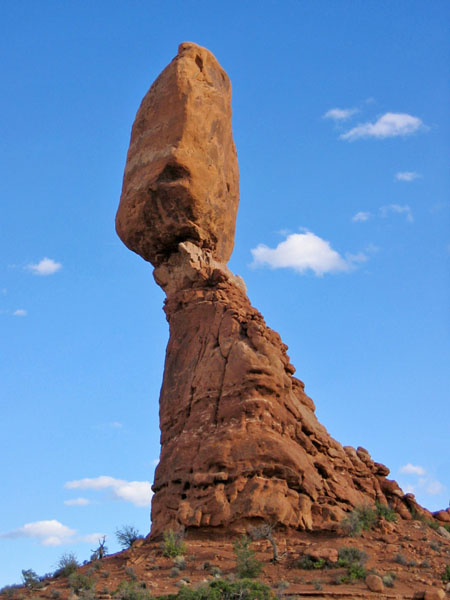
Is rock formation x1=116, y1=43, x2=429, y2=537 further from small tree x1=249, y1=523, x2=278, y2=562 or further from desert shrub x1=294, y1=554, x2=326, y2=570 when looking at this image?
desert shrub x1=294, y1=554, x2=326, y2=570

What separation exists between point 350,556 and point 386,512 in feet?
14.8

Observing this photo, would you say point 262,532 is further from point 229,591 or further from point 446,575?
point 446,575

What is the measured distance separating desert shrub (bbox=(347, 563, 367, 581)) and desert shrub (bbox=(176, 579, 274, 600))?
90.0 inches

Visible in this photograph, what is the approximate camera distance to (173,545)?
20.7 metres

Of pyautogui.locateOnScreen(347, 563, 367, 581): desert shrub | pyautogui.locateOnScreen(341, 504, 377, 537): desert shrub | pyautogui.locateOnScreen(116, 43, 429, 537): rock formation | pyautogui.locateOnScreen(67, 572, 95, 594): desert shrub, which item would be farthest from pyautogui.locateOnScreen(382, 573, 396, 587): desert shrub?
pyautogui.locateOnScreen(67, 572, 95, 594): desert shrub

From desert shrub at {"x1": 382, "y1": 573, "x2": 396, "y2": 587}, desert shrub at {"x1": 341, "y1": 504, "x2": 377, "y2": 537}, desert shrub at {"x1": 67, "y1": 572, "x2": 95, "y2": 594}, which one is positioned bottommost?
desert shrub at {"x1": 67, "y1": 572, "x2": 95, "y2": 594}

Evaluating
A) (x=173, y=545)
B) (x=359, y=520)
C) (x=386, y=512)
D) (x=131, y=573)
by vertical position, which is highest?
(x=386, y=512)

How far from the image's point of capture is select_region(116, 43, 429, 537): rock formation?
867 inches

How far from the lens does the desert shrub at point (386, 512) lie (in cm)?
2395

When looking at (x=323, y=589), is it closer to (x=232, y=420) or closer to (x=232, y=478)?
(x=232, y=478)

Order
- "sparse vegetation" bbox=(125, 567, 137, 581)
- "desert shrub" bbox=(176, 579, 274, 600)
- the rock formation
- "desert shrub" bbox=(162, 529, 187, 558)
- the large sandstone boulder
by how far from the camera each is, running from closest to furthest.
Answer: "desert shrub" bbox=(176, 579, 274, 600) < "sparse vegetation" bbox=(125, 567, 137, 581) < "desert shrub" bbox=(162, 529, 187, 558) < the rock formation < the large sandstone boulder

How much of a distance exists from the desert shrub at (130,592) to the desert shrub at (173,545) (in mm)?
1846

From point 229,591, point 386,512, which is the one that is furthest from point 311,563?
point 386,512

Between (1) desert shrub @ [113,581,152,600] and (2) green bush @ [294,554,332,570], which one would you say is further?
(2) green bush @ [294,554,332,570]
